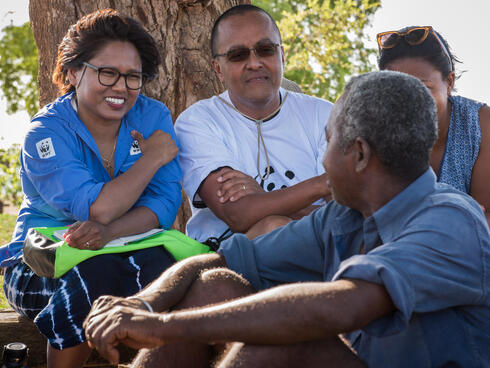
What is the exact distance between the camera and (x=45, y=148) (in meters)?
3.33

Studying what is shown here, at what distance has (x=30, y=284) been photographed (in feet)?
10.6

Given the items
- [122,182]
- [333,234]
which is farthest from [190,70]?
[333,234]

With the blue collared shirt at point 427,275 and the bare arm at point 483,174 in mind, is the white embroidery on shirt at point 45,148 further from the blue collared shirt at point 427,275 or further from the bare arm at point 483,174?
the bare arm at point 483,174

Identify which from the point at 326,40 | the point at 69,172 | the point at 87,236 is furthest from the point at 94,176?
the point at 326,40

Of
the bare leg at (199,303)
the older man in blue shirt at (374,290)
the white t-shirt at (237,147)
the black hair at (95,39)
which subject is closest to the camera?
the older man in blue shirt at (374,290)

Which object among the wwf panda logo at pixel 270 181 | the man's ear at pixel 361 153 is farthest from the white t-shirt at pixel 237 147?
the man's ear at pixel 361 153

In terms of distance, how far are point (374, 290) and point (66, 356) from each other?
177 cm

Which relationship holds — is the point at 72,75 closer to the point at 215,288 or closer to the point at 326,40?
the point at 215,288

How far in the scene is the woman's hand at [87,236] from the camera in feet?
10.0

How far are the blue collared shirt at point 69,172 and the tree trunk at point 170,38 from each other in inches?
41.6

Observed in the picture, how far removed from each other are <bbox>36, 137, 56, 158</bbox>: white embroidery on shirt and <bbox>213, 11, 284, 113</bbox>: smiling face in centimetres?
123

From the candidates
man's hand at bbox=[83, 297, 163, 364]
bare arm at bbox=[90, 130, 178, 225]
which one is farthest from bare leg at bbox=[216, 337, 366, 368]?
bare arm at bbox=[90, 130, 178, 225]

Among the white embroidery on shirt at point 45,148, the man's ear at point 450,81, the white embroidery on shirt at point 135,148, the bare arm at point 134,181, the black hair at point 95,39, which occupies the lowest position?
the bare arm at point 134,181

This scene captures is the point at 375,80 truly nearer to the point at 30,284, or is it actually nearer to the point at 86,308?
the point at 86,308
